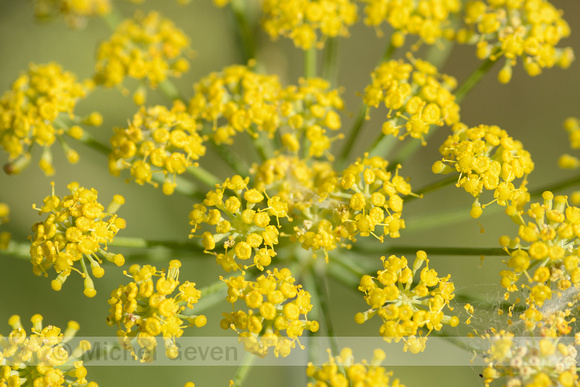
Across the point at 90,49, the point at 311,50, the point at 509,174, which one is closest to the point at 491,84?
the point at 311,50

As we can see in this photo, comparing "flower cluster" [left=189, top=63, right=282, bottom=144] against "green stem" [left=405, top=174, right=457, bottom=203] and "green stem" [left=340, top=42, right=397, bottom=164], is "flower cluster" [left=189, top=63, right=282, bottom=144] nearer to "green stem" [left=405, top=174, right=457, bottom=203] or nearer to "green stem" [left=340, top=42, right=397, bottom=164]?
"green stem" [left=340, top=42, right=397, bottom=164]

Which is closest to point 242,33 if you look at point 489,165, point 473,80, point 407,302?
point 473,80

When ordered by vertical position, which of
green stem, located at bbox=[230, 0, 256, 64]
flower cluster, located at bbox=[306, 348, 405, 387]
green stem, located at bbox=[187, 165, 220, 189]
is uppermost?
green stem, located at bbox=[230, 0, 256, 64]

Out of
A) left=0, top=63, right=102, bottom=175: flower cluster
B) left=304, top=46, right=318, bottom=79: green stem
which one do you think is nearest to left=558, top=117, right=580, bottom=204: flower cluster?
left=304, top=46, right=318, bottom=79: green stem

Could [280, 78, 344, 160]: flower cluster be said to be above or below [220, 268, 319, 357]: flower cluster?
above

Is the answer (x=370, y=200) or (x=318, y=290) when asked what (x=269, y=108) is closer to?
(x=370, y=200)

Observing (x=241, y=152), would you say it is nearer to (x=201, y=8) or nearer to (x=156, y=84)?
(x=201, y=8)
